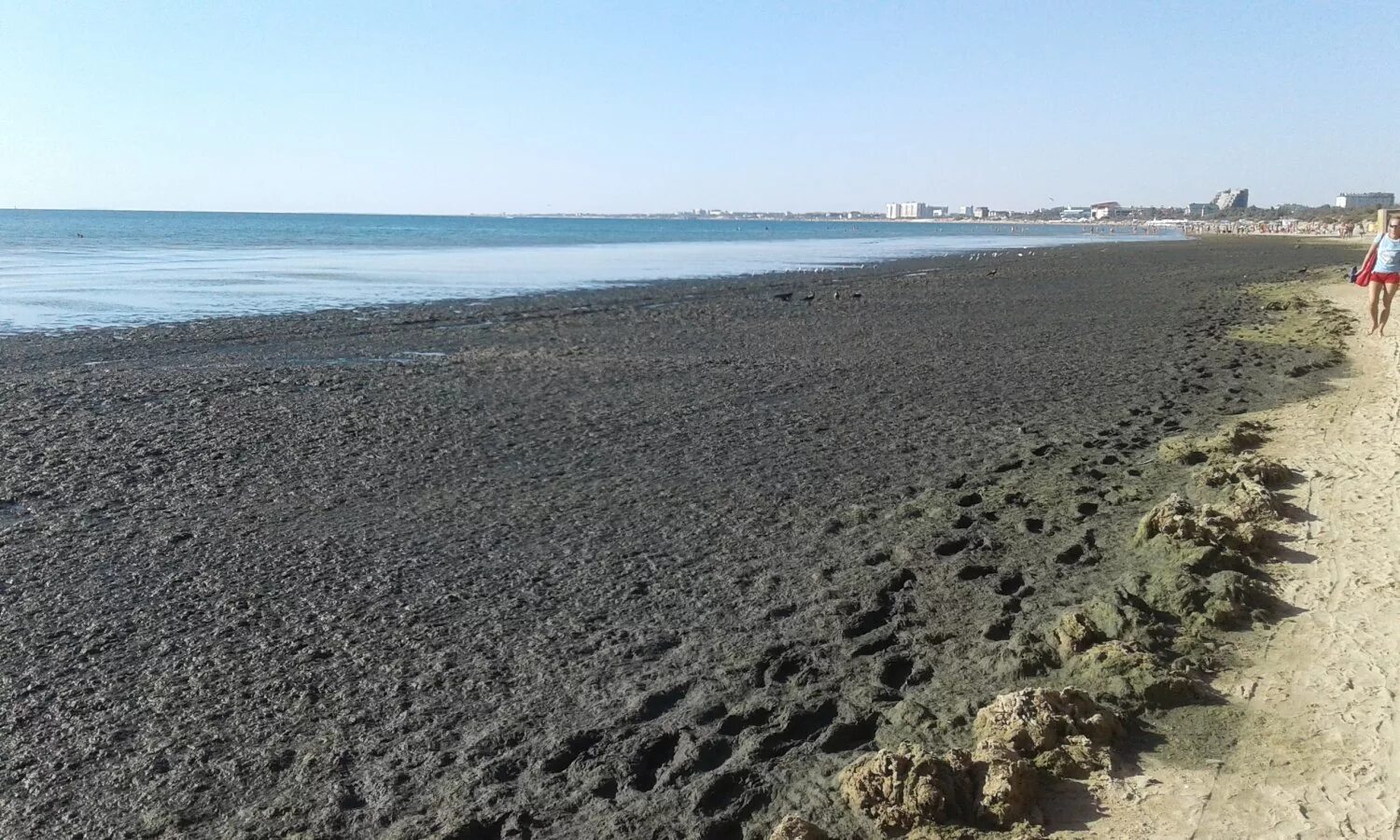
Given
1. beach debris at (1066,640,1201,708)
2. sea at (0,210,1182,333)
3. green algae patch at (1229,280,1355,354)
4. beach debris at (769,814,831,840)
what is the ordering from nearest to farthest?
1. beach debris at (769,814,831,840)
2. beach debris at (1066,640,1201,708)
3. green algae patch at (1229,280,1355,354)
4. sea at (0,210,1182,333)

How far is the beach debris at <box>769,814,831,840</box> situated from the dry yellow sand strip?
28.4 inches

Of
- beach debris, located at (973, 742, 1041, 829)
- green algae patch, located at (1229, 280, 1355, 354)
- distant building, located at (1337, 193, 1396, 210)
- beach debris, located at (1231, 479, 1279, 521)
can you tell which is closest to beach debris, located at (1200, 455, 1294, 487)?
beach debris, located at (1231, 479, 1279, 521)

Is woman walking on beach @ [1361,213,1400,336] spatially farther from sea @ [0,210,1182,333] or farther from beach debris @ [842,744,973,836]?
sea @ [0,210,1182,333]

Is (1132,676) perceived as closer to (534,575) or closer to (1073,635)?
(1073,635)

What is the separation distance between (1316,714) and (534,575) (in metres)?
3.19

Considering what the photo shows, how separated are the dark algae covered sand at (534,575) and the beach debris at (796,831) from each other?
0.15 meters

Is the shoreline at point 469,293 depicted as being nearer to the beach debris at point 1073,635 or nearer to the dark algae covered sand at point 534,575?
the dark algae covered sand at point 534,575

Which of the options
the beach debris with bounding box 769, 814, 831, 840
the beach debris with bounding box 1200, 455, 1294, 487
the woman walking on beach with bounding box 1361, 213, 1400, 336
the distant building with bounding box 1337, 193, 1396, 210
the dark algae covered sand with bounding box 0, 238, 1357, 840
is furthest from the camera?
the distant building with bounding box 1337, 193, 1396, 210

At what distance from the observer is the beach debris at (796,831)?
2846mm

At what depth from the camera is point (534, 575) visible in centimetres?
510

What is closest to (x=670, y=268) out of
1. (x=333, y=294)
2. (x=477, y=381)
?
(x=333, y=294)

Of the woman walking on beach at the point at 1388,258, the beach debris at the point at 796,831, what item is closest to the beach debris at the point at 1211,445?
the beach debris at the point at 796,831

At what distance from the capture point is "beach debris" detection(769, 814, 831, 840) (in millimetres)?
2846

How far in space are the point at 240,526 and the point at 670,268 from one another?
2956 cm
